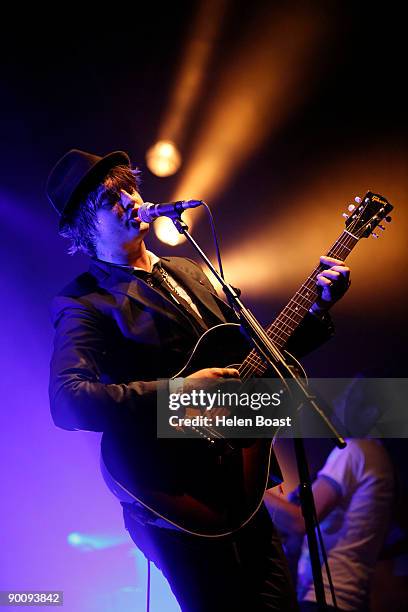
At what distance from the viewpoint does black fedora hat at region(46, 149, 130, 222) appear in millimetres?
2230

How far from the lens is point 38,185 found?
3.30m

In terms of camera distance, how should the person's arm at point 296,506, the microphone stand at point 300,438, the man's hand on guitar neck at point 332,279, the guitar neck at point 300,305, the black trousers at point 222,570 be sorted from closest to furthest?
the microphone stand at point 300,438, the black trousers at point 222,570, the man's hand on guitar neck at point 332,279, the guitar neck at point 300,305, the person's arm at point 296,506

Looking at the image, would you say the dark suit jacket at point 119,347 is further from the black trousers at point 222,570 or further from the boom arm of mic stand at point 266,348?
the boom arm of mic stand at point 266,348

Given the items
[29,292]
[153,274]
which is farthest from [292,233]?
[29,292]

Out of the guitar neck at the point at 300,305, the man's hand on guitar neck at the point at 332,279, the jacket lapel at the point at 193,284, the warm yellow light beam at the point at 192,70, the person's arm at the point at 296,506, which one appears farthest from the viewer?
the warm yellow light beam at the point at 192,70

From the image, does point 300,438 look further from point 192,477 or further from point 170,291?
point 170,291

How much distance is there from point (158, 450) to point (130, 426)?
13 cm

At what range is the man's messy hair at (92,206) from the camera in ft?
7.30

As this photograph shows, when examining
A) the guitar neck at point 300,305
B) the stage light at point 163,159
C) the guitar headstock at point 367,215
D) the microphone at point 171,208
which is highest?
the stage light at point 163,159

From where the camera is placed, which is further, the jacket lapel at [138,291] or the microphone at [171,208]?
the jacket lapel at [138,291]

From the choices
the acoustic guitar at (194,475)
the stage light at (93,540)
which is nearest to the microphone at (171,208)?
the acoustic guitar at (194,475)

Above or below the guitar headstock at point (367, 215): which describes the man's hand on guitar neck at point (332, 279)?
below

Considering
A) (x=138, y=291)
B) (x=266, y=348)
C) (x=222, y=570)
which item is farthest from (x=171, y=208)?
(x=222, y=570)

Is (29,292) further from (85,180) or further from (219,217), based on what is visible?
(219,217)
